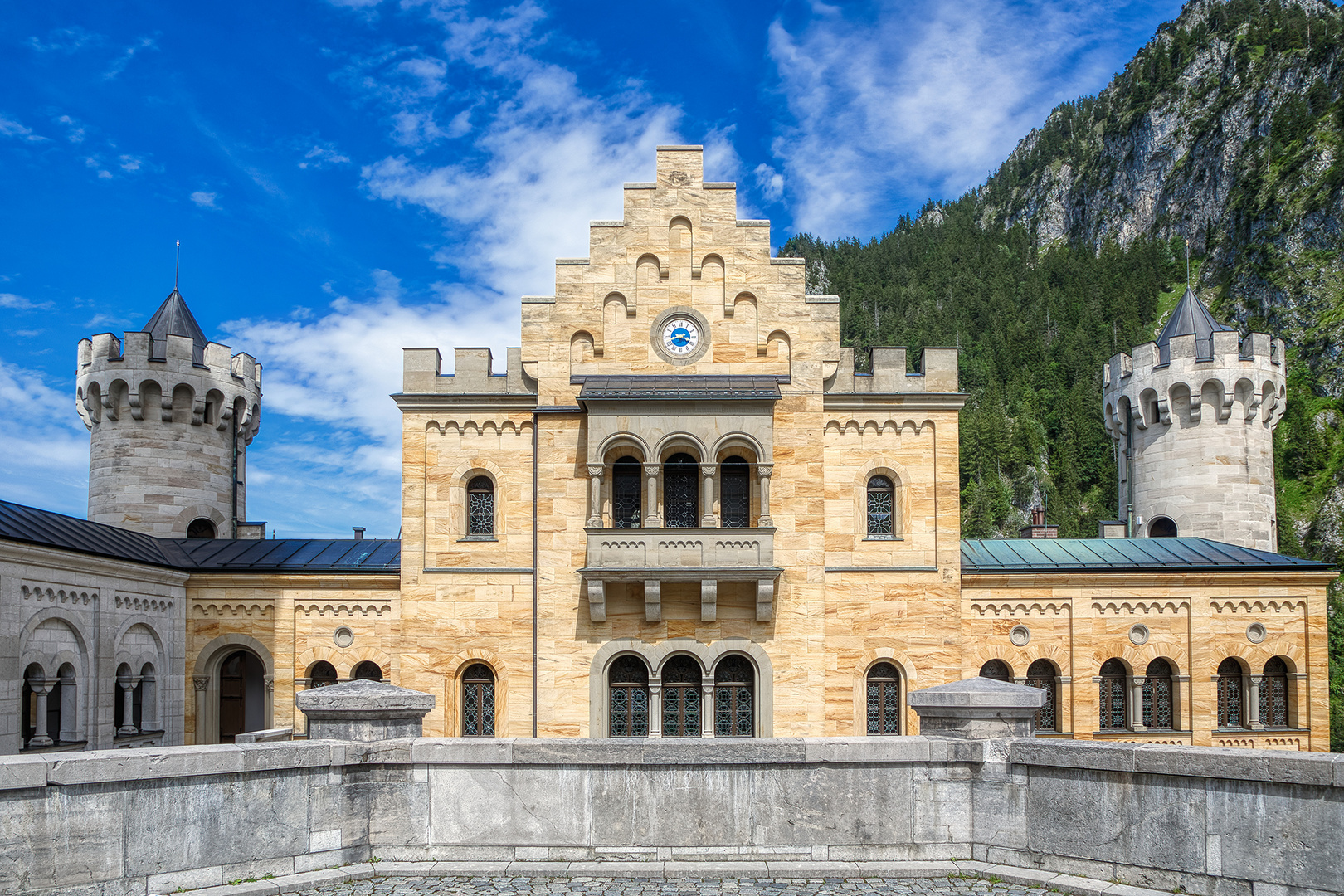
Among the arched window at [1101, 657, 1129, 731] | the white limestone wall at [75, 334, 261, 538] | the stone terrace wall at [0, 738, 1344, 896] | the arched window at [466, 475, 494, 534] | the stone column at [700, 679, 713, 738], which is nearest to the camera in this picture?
the stone terrace wall at [0, 738, 1344, 896]

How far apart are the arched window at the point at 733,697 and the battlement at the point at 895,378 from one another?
719 centimetres

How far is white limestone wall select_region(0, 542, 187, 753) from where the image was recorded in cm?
1738

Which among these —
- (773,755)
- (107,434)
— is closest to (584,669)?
(773,755)

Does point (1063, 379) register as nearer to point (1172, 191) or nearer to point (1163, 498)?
point (1172, 191)

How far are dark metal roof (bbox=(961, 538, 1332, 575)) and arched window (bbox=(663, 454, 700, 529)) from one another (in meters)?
7.09

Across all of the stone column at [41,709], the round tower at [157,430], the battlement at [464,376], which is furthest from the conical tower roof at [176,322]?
the stone column at [41,709]

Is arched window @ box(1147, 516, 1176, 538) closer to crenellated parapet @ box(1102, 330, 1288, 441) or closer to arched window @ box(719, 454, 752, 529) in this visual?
crenellated parapet @ box(1102, 330, 1288, 441)

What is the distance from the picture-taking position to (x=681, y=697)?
74.7 ft

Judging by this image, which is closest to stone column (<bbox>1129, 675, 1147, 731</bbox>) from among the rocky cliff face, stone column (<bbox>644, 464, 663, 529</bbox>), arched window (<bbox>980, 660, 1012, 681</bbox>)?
arched window (<bbox>980, 660, 1012, 681</bbox>)

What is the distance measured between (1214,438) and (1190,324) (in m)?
4.59

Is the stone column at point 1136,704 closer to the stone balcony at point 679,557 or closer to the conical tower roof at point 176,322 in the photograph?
the stone balcony at point 679,557

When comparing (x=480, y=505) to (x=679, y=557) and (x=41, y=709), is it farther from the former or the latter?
(x=41, y=709)

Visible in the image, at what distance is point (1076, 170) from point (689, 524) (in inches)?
6288

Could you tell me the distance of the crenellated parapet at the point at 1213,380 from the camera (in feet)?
101
